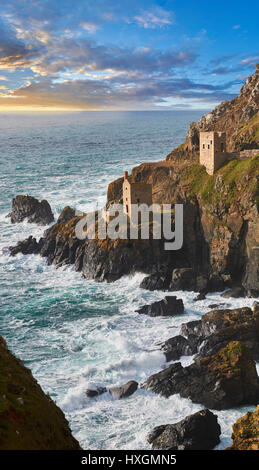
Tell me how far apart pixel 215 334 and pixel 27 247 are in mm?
38550

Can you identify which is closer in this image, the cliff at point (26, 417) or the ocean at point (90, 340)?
the cliff at point (26, 417)

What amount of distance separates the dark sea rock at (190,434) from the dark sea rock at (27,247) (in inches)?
1696

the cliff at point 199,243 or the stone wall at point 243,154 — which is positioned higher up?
the stone wall at point 243,154

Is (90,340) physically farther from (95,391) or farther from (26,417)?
(26,417)

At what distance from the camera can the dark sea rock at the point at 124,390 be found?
32.1 m

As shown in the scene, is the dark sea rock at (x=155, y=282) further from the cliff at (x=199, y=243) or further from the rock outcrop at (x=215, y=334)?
the rock outcrop at (x=215, y=334)

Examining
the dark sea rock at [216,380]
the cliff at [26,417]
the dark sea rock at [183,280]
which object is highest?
the cliff at [26,417]

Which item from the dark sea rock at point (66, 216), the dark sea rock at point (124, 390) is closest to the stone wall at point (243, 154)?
the dark sea rock at point (66, 216)

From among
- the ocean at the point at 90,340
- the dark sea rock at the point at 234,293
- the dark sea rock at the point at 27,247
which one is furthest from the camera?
the dark sea rock at the point at 27,247

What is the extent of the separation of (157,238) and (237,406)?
30.0 m

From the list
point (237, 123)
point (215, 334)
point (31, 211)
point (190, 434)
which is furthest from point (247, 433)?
point (237, 123)

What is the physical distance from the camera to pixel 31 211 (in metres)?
80.1

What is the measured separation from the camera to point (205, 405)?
1180 inches
